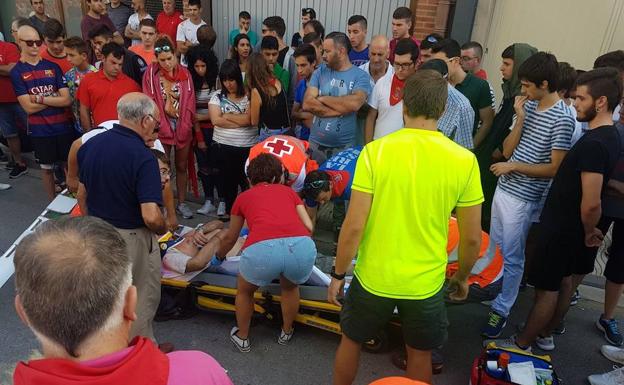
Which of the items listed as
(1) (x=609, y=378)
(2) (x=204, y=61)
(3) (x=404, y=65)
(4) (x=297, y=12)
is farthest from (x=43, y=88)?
(1) (x=609, y=378)

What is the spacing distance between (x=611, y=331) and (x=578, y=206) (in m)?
1.30

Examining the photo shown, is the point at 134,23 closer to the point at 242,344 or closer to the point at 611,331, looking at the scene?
the point at 242,344

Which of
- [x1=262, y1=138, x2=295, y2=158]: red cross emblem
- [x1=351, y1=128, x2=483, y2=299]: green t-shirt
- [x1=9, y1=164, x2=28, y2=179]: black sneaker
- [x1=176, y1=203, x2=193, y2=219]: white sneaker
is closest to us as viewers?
[x1=351, y1=128, x2=483, y2=299]: green t-shirt

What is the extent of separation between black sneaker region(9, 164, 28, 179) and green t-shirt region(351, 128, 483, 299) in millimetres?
5496

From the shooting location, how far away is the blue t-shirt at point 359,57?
512 centimetres

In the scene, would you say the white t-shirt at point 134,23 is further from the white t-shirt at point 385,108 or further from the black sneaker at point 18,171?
the white t-shirt at point 385,108

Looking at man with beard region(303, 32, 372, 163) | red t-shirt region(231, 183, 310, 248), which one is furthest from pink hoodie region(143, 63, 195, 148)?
red t-shirt region(231, 183, 310, 248)

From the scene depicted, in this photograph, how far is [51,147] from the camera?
4.84 m

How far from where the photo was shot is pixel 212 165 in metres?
4.74

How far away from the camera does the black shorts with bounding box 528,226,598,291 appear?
8.89 ft

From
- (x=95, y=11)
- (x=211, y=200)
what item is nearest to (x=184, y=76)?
(x=211, y=200)

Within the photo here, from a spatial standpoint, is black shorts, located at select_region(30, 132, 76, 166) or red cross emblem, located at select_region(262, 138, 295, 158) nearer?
red cross emblem, located at select_region(262, 138, 295, 158)

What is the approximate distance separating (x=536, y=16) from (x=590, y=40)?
3.87 ft

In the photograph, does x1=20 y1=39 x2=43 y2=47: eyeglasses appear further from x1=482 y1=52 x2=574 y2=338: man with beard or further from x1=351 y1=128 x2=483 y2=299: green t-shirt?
x1=482 y1=52 x2=574 y2=338: man with beard
